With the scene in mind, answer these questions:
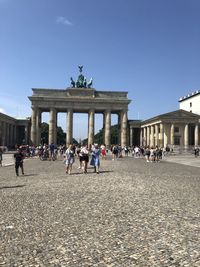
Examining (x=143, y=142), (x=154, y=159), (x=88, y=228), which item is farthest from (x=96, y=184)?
(x=143, y=142)

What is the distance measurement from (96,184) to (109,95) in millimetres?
85049

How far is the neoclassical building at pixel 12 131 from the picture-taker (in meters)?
103

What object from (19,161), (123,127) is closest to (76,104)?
(123,127)

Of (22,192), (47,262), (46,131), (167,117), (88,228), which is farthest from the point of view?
(46,131)

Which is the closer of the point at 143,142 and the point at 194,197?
the point at 194,197

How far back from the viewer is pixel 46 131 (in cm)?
14488

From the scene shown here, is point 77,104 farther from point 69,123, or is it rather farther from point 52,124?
point 52,124

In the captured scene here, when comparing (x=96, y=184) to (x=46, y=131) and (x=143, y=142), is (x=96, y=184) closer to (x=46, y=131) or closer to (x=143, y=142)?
(x=143, y=142)

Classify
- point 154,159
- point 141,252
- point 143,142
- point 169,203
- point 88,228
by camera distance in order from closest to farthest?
point 141,252 → point 88,228 → point 169,203 → point 154,159 → point 143,142

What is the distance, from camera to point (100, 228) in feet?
27.5

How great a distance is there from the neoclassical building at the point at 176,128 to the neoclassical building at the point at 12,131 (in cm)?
3712

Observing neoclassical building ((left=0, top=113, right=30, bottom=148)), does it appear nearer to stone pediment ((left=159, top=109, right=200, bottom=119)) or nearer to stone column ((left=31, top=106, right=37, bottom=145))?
stone column ((left=31, top=106, right=37, bottom=145))

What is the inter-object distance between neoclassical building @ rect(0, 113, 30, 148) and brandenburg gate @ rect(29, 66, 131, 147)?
8460 mm

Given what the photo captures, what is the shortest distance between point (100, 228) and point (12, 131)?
109077 mm
